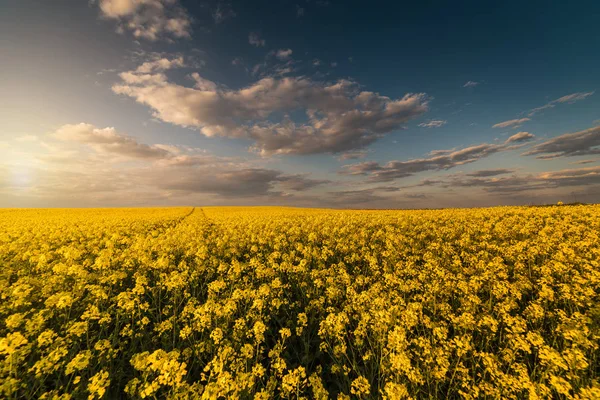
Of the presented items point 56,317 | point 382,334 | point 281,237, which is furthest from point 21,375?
point 281,237

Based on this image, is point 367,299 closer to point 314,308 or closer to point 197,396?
point 314,308

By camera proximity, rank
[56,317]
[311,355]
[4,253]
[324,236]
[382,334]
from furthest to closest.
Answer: [324,236] → [4,253] → [56,317] → [311,355] → [382,334]

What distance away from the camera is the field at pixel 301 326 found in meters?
4.54

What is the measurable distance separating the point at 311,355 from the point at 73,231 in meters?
19.9

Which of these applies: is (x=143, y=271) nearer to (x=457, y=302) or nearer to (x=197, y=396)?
(x=197, y=396)

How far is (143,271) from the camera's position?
33.6 feet

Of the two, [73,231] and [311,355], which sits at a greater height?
[73,231]

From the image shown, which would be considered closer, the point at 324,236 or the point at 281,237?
the point at 281,237

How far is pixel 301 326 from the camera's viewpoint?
7867 mm

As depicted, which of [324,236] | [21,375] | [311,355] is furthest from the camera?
[324,236]

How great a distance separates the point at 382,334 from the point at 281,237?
928cm

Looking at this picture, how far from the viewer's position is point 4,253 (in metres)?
12.0

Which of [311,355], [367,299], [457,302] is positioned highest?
[367,299]

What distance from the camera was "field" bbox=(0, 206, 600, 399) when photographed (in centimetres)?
454
